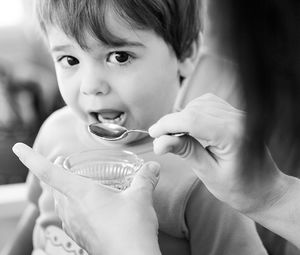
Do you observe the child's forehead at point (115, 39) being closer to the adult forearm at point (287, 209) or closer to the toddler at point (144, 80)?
the toddler at point (144, 80)

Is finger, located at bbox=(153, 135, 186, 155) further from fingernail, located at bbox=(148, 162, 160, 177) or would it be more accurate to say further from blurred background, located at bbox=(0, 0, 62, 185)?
blurred background, located at bbox=(0, 0, 62, 185)

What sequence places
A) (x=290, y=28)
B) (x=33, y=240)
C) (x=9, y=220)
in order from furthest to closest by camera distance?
(x=9, y=220)
(x=33, y=240)
(x=290, y=28)

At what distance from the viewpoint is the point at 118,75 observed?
3.26ft

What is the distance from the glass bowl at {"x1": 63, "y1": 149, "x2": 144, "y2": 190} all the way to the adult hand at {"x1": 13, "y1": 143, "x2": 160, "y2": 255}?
12 centimetres

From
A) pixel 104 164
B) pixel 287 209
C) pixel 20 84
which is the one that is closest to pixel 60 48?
pixel 104 164

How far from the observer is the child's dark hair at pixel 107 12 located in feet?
3.03

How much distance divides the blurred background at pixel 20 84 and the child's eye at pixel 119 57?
1.08 m

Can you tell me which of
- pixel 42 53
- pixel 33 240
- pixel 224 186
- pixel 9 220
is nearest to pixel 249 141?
pixel 224 186

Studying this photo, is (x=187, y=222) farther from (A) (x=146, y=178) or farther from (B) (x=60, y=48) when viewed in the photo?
(B) (x=60, y=48)

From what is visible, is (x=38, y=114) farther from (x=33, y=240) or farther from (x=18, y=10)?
(x=33, y=240)

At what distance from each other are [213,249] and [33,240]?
0.49 meters

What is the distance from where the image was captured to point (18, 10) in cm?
220

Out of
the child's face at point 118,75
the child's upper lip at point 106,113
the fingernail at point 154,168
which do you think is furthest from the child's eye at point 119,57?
the fingernail at point 154,168

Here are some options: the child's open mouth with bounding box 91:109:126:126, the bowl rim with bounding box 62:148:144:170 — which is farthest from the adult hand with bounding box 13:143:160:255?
the child's open mouth with bounding box 91:109:126:126
